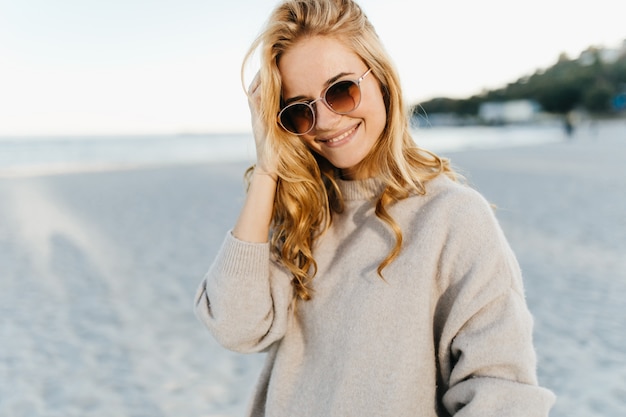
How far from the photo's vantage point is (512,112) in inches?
2923

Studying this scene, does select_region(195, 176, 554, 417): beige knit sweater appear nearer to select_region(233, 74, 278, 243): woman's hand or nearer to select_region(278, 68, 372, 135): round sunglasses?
select_region(233, 74, 278, 243): woman's hand

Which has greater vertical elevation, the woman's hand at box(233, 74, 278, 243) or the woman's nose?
the woman's nose

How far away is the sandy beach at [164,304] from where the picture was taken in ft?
11.1

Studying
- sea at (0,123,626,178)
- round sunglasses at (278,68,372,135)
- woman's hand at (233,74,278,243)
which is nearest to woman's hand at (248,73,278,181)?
woman's hand at (233,74,278,243)

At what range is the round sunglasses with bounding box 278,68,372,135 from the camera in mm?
1412

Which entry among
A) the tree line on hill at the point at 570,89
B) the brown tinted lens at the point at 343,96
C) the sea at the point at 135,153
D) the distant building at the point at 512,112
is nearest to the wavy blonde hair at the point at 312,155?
the brown tinted lens at the point at 343,96

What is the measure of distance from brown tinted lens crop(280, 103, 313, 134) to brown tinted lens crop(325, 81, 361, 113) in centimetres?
8

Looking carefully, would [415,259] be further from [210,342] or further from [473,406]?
[210,342]

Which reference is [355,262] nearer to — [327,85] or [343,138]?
[343,138]

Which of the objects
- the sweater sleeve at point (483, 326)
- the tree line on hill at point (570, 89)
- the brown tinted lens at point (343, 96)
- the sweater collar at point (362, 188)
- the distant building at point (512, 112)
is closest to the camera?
the sweater sleeve at point (483, 326)

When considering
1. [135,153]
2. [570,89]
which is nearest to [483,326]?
[135,153]

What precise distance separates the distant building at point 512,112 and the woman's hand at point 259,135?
74.6 meters

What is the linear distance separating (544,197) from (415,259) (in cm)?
974

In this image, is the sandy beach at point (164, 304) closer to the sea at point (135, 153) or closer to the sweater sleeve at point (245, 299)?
the sweater sleeve at point (245, 299)
